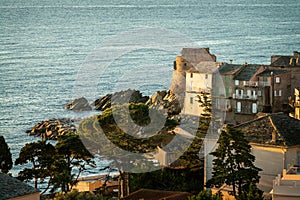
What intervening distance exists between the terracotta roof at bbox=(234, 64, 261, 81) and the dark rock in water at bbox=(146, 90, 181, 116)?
5199mm

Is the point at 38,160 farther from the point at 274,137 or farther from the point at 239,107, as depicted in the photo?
the point at 239,107

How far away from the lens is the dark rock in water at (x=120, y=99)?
6351 cm

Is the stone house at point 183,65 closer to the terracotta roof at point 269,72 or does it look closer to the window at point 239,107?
the terracotta roof at point 269,72

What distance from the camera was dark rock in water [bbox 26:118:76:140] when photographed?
60688 mm

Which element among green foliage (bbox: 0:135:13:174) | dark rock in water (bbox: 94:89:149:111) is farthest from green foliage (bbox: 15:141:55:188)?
dark rock in water (bbox: 94:89:149:111)

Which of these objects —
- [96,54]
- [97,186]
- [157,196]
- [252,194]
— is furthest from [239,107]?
[96,54]

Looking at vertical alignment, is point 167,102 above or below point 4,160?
above

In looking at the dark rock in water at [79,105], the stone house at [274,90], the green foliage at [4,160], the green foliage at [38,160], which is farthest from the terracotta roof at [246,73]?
the dark rock in water at [79,105]

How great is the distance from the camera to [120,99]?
66.4 m

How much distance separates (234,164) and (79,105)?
4324 cm

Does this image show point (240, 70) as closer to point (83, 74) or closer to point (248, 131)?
point (248, 131)

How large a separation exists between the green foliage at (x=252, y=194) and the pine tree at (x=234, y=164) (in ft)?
2.03

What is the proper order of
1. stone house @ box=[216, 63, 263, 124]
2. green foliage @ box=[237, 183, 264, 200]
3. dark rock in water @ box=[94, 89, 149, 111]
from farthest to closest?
1. dark rock in water @ box=[94, 89, 149, 111]
2. stone house @ box=[216, 63, 263, 124]
3. green foliage @ box=[237, 183, 264, 200]

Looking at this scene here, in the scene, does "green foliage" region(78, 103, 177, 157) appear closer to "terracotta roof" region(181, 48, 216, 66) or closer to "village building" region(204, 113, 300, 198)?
"village building" region(204, 113, 300, 198)
